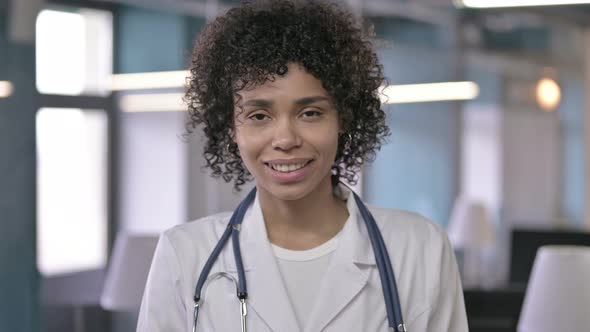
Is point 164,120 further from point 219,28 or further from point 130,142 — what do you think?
point 219,28

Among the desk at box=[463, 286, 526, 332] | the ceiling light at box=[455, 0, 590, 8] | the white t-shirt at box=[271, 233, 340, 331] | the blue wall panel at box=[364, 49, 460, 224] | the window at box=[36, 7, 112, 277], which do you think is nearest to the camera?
the white t-shirt at box=[271, 233, 340, 331]

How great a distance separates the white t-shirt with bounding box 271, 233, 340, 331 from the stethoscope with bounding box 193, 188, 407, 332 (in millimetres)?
74

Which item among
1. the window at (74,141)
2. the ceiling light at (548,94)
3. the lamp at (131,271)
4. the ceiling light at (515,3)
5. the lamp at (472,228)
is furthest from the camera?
the ceiling light at (548,94)

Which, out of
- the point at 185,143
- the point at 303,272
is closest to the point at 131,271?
the point at 185,143

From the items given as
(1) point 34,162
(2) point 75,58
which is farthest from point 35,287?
(2) point 75,58

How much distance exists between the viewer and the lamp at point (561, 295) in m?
3.29

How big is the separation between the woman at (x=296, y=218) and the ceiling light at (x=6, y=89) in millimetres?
1510

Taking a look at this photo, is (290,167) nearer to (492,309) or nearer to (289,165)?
(289,165)

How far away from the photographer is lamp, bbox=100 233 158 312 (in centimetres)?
398

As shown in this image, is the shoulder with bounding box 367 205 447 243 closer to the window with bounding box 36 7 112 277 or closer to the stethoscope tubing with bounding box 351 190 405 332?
the stethoscope tubing with bounding box 351 190 405 332

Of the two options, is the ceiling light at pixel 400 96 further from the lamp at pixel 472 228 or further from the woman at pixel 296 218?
the woman at pixel 296 218

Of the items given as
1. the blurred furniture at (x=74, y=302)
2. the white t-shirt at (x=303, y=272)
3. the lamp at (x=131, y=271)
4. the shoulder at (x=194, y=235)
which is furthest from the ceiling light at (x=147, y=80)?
the white t-shirt at (x=303, y=272)

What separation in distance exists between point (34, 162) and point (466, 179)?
18.7 feet

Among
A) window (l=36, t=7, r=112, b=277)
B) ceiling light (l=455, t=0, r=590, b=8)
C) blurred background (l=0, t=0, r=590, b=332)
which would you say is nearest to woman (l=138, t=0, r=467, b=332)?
blurred background (l=0, t=0, r=590, b=332)
